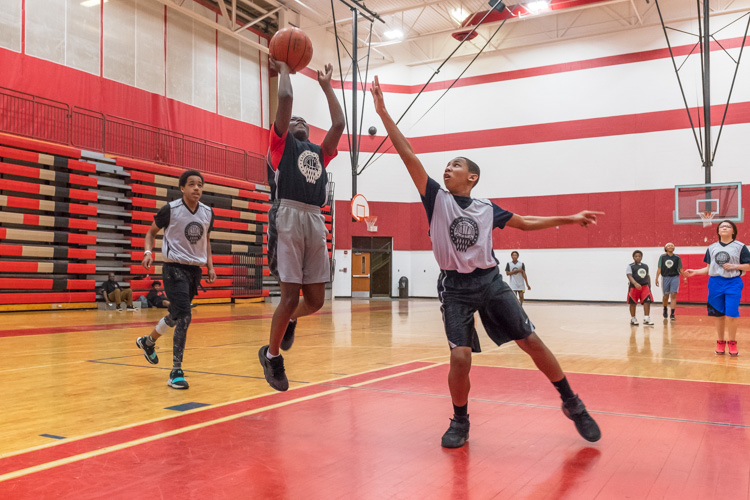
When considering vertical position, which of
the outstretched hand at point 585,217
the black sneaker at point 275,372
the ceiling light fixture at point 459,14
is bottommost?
the black sneaker at point 275,372

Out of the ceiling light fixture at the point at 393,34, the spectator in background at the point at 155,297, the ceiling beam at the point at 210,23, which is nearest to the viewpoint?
the spectator in background at the point at 155,297

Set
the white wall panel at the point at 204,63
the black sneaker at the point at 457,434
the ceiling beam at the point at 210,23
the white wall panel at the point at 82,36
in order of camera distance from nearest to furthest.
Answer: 1. the black sneaker at the point at 457,434
2. the white wall panel at the point at 82,36
3. the ceiling beam at the point at 210,23
4. the white wall panel at the point at 204,63

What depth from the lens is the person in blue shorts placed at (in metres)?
6.71

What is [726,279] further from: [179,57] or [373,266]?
[373,266]

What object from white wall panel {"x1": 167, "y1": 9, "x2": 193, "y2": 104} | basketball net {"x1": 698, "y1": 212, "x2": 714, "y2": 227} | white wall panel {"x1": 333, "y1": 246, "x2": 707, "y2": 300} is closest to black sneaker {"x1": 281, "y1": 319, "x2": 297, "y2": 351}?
basketball net {"x1": 698, "y1": 212, "x2": 714, "y2": 227}

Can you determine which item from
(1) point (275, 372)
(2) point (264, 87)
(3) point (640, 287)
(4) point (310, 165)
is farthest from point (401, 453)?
(2) point (264, 87)

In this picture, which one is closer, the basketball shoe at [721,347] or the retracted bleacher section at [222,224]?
the basketball shoe at [721,347]

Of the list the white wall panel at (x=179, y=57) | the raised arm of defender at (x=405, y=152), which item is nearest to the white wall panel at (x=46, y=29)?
the white wall panel at (x=179, y=57)

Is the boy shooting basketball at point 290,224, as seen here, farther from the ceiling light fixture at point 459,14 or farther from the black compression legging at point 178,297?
the ceiling light fixture at point 459,14

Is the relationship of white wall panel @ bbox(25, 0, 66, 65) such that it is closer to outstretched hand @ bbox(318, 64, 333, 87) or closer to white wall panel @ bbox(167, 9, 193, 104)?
white wall panel @ bbox(167, 9, 193, 104)

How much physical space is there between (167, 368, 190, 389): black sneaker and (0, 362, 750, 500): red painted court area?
723mm

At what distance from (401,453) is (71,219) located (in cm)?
1318

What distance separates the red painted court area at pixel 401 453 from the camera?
2.35m

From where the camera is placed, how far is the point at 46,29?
13781 millimetres
